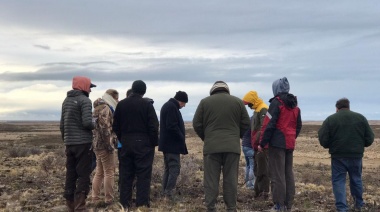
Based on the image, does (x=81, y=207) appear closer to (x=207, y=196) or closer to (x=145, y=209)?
(x=145, y=209)

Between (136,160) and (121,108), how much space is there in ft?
2.77

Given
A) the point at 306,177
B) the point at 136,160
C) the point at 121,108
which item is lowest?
the point at 306,177

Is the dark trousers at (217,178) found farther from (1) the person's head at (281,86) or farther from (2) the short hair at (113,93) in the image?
(2) the short hair at (113,93)

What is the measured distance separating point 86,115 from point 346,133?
4.02 meters

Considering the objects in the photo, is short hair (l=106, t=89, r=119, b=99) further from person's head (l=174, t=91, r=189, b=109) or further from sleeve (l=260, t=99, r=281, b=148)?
sleeve (l=260, t=99, r=281, b=148)

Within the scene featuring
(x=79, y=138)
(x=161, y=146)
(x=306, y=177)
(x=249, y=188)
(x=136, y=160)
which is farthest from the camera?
(x=306, y=177)

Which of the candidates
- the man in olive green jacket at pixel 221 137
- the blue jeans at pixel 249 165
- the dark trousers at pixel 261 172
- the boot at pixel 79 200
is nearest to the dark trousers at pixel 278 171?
the man in olive green jacket at pixel 221 137

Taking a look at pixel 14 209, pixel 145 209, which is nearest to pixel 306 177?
pixel 145 209

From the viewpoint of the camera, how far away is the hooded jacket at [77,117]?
Answer: 286 inches

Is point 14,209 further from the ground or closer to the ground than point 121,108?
closer to the ground

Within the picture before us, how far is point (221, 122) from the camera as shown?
7391 millimetres

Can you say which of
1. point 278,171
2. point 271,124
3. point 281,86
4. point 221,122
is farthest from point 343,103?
point 221,122

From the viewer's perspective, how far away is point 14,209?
26.4 ft

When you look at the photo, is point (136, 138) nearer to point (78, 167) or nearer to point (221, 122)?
point (78, 167)
